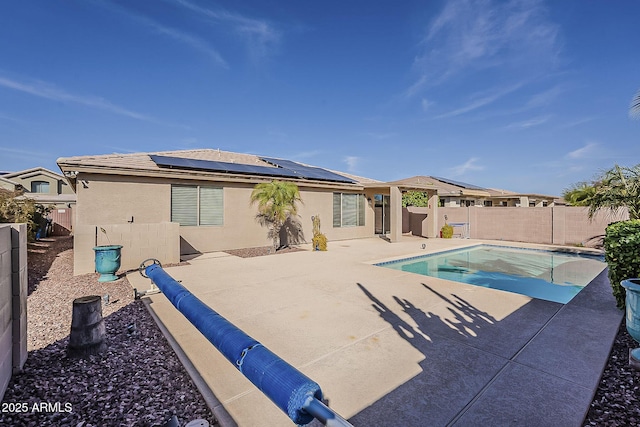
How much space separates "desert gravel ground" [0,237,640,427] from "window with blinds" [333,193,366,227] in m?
12.8

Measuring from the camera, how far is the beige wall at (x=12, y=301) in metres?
2.72

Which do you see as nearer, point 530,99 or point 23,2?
point 23,2

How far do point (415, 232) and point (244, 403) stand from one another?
1932 cm

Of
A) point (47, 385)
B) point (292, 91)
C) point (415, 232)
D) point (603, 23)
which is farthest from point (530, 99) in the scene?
point (47, 385)

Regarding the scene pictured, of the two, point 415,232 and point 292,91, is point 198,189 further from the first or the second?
point 415,232

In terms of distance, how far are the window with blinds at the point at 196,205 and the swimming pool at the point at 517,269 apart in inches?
278

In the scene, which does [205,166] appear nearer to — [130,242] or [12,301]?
[130,242]

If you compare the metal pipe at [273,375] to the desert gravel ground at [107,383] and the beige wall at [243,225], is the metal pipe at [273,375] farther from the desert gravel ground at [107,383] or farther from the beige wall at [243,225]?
the beige wall at [243,225]

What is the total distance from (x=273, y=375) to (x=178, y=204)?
36.1 ft

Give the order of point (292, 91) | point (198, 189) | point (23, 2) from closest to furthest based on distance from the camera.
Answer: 1. point (23, 2)
2. point (198, 189)
3. point (292, 91)

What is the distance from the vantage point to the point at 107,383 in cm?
302

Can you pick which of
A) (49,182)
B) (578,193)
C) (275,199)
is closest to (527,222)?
(578,193)

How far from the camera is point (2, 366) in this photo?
8.73ft

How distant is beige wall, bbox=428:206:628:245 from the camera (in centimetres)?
1509
